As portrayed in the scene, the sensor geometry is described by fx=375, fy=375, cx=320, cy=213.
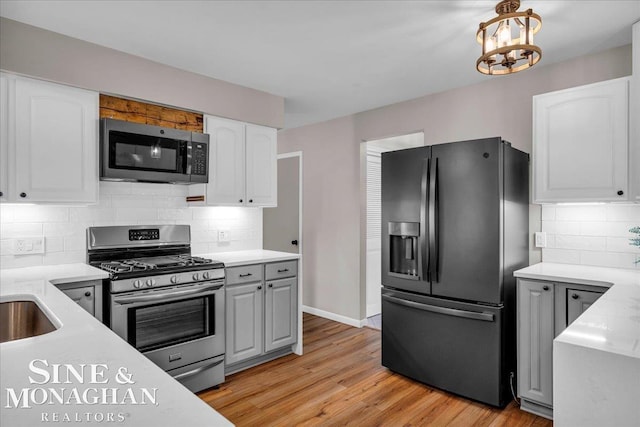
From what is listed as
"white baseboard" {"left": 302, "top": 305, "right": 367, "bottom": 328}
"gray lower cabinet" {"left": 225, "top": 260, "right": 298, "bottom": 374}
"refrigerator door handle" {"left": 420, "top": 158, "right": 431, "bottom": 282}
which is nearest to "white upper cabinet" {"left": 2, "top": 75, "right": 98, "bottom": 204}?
"gray lower cabinet" {"left": 225, "top": 260, "right": 298, "bottom": 374}

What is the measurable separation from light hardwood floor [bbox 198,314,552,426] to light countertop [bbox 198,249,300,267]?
92cm

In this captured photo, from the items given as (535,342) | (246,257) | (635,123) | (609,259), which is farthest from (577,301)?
(246,257)

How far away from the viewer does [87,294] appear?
2.26 meters

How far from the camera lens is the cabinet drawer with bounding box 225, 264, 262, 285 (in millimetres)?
2973

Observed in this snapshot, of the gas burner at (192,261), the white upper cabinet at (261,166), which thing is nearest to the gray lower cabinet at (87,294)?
the gas burner at (192,261)

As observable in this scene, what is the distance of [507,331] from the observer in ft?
8.45

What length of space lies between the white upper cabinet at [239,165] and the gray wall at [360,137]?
112 centimetres

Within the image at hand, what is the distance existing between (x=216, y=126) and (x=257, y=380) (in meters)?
2.13

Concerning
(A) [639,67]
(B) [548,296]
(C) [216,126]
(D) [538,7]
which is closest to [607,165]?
(A) [639,67]

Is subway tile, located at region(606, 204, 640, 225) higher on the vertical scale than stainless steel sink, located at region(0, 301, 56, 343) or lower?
higher

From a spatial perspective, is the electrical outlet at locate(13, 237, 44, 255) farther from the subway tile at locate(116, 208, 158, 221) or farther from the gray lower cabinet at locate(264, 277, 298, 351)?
the gray lower cabinet at locate(264, 277, 298, 351)

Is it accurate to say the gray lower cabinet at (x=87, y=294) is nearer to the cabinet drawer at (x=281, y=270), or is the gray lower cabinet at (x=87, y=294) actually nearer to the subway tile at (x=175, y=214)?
the subway tile at (x=175, y=214)

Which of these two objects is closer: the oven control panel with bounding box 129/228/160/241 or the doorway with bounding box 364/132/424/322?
the oven control panel with bounding box 129/228/160/241

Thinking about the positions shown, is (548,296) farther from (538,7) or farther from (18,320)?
(18,320)
